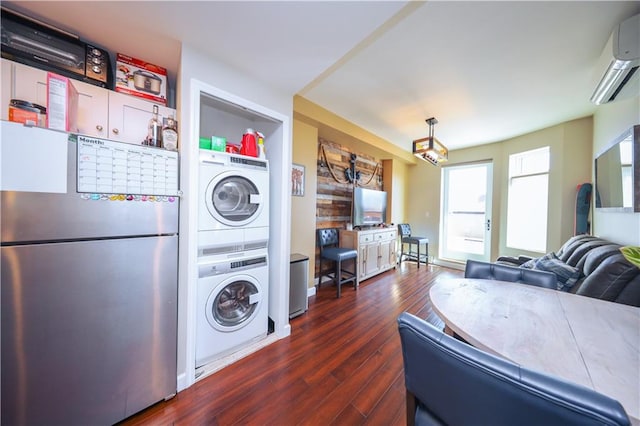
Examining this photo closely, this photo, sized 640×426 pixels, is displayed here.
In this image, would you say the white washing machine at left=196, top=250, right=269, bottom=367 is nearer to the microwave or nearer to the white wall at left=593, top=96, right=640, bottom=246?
the microwave

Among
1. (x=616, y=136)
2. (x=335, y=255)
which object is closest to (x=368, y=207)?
(x=335, y=255)

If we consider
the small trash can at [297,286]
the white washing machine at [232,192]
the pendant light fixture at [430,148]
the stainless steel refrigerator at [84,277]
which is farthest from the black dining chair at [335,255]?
the stainless steel refrigerator at [84,277]

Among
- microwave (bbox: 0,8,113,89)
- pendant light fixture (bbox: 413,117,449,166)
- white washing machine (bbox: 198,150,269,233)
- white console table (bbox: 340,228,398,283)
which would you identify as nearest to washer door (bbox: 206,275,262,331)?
white washing machine (bbox: 198,150,269,233)

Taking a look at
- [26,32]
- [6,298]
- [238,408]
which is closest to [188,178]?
[6,298]

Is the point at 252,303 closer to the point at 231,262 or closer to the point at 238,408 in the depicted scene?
the point at 231,262

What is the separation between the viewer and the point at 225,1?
1258 mm

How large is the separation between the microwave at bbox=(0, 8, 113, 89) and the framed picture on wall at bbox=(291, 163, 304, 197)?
1900 mm

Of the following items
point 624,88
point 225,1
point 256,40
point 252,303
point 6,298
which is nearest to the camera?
point 6,298

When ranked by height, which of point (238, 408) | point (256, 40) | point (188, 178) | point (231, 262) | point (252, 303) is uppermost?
point (256, 40)

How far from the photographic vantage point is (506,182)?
411 cm

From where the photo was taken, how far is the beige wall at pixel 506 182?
3.17m

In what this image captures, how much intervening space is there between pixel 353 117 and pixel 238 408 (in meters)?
3.42

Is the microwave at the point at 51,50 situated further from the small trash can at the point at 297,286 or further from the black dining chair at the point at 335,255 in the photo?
the black dining chair at the point at 335,255

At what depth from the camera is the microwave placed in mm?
1298
